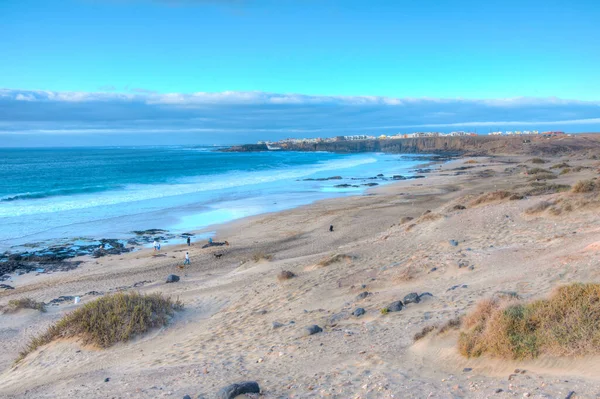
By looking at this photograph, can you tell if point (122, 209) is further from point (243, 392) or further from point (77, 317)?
point (243, 392)

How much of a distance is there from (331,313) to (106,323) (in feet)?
15.1

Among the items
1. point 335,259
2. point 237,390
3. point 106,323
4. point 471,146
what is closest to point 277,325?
point 237,390

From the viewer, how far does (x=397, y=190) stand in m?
36.9

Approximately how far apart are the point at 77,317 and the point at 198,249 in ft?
32.7

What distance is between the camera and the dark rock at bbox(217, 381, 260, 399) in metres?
5.94

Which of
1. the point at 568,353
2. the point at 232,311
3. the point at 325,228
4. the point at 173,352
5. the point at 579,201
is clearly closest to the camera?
the point at 568,353

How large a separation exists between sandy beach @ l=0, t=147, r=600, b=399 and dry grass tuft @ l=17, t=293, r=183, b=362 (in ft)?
0.75

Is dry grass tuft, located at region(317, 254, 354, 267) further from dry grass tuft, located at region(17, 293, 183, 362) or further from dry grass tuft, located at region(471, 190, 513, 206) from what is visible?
dry grass tuft, located at region(471, 190, 513, 206)

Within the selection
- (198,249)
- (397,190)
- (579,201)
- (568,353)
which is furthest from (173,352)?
(397,190)

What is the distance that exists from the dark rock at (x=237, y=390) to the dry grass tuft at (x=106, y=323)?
438cm

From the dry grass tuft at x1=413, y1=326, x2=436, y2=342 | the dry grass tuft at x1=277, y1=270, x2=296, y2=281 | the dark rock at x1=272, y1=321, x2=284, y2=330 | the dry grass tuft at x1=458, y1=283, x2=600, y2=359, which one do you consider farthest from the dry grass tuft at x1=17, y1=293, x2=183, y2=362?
the dry grass tuft at x1=458, y1=283, x2=600, y2=359

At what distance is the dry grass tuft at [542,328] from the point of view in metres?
5.57

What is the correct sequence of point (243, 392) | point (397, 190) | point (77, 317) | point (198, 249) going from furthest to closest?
point (397, 190), point (198, 249), point (77, 317), point (243, 392)

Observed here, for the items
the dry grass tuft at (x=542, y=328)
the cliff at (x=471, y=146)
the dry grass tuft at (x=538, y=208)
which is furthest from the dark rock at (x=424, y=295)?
the cliff at (x=471, y=146)
